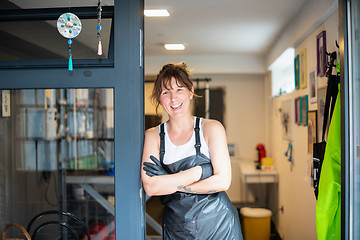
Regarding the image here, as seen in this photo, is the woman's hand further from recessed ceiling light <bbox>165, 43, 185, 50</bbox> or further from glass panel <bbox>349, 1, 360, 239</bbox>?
recessed ceiling light <bbox>165, 43, 185, 50</bbox>

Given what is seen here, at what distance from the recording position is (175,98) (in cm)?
175

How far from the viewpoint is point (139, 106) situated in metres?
1.50

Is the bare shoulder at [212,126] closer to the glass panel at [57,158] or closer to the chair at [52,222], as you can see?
the glass panel at [57,158]

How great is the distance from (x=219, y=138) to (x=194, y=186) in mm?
259

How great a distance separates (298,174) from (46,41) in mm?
2877

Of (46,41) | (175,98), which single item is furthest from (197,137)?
(46,41)

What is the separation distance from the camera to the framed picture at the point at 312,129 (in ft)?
9.54

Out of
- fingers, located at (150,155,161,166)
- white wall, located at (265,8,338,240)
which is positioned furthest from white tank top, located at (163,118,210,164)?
white wall, located at (265,8,338,240)

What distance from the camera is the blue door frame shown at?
149 centimetres

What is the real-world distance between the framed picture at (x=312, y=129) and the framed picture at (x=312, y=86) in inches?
4.6

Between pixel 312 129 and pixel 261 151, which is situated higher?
pixel 312 129

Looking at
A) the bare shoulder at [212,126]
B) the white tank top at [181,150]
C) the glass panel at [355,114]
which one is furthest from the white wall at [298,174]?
the white tank top at [181,150]

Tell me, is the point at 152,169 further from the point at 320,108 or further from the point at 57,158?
the point at 57,158

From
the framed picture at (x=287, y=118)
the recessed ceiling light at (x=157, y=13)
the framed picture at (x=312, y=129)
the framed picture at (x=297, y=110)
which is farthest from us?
the framed picture at (x=287, y=118)
